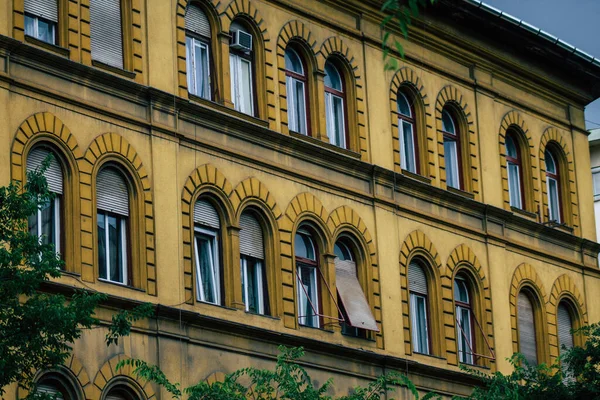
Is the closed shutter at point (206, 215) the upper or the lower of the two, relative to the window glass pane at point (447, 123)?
lower

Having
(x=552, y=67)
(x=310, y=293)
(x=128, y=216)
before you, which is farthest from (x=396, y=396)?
(x=552, y=67)

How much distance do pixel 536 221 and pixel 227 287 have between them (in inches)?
457

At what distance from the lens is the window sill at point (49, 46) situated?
30.1 m

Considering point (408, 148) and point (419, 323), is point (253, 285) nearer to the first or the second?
point (419, 323)

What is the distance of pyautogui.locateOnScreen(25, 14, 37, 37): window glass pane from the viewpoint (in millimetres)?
30344

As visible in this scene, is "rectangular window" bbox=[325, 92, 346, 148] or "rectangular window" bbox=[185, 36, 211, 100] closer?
"rectangular window" bbox=[185, 36, 211, 100]

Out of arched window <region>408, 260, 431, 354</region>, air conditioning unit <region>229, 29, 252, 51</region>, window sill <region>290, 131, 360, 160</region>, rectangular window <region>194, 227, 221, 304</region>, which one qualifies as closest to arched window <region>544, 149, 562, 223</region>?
arched window <region>408, 260, 431, 354</region>

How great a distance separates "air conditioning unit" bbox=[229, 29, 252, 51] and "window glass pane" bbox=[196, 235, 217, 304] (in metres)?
4.17

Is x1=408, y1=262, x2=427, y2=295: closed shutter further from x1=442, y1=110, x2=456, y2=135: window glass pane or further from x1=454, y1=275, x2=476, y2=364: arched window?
x1=442, y1=110, x2=456, y2=135: window glass pane

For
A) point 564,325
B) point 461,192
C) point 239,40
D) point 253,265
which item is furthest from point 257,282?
point 564,325

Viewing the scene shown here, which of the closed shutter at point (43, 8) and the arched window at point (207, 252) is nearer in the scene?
the closed shutter at point (43, 8)

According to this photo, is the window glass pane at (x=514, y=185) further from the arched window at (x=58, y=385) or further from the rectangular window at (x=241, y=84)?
the arched window at (x=58, y=385)

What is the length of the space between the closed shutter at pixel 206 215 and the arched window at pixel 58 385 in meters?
4.98

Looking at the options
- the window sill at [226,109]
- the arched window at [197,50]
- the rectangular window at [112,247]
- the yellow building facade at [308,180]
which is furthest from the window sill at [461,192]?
the rectangular window at [112,247]
